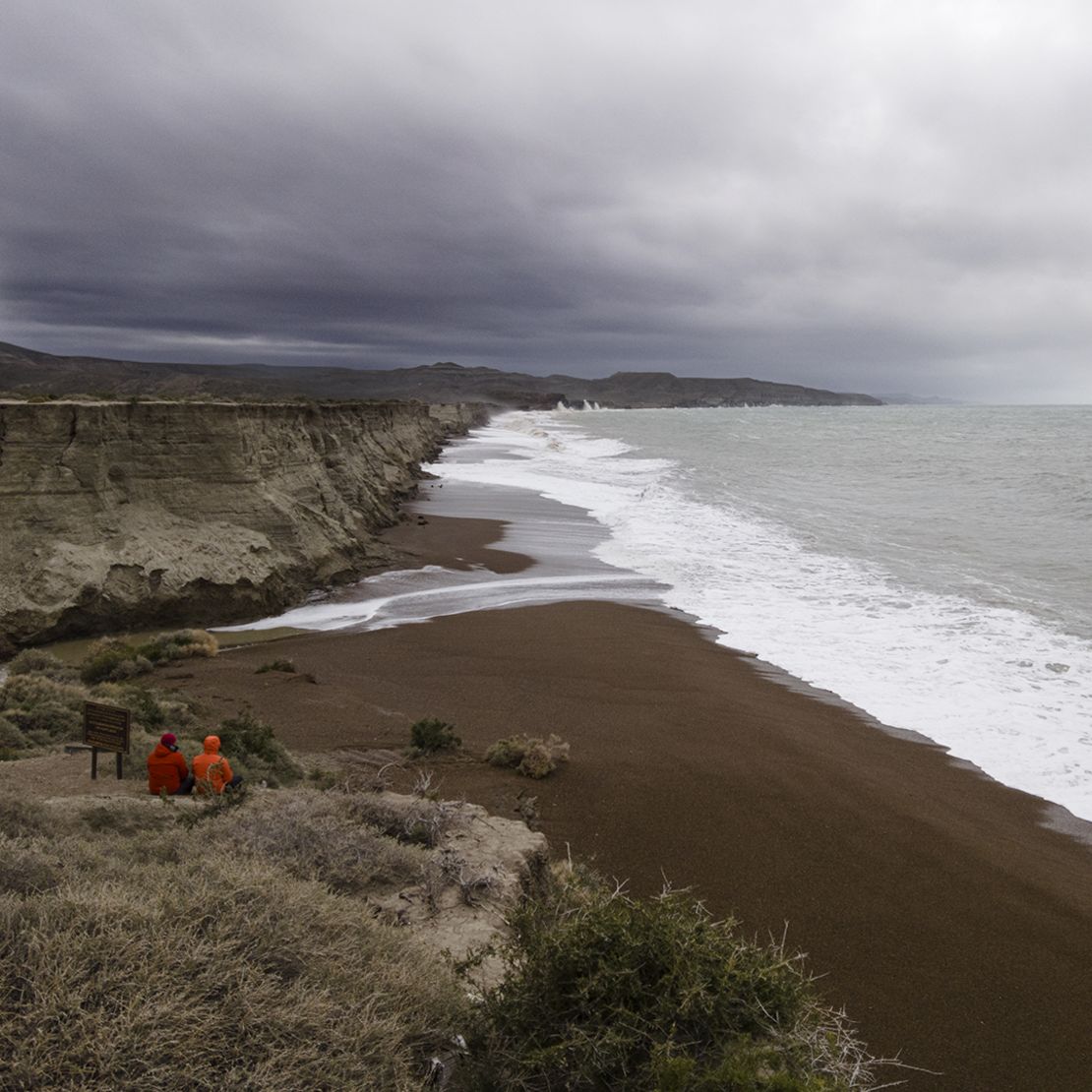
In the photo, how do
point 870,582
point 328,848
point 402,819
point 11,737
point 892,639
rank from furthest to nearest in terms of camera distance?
point 870,582 → point 892,639 → point 11,737 → point 402,819 → point 328,848

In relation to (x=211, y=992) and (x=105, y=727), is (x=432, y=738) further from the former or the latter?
(x=211, y=992)

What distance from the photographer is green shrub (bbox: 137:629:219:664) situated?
39.3ft

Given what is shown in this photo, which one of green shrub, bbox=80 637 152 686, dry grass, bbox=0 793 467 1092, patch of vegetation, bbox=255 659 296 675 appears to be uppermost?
dry grass, bbox=0 793 467 1092

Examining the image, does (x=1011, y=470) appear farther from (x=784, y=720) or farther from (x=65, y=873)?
(x=65, y=873)

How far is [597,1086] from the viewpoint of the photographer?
3389 mm

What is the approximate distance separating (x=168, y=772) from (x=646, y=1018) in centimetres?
486

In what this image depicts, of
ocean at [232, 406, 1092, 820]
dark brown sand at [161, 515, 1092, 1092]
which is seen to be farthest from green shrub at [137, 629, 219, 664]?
ocean at [232, 406, 1092, 820]

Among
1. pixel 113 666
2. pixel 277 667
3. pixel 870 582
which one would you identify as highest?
pixel 870 582

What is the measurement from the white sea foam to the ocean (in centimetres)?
4

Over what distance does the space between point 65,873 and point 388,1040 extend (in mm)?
2045

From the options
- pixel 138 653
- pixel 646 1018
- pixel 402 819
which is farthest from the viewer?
pixel 138 653

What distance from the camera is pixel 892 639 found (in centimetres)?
1349

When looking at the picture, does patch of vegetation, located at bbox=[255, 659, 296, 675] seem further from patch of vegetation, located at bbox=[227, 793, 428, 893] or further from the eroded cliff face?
patch of vegetation, located at bbox=[227, 793, 428, 893]

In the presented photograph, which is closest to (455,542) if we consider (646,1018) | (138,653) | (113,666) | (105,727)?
(138,653)
